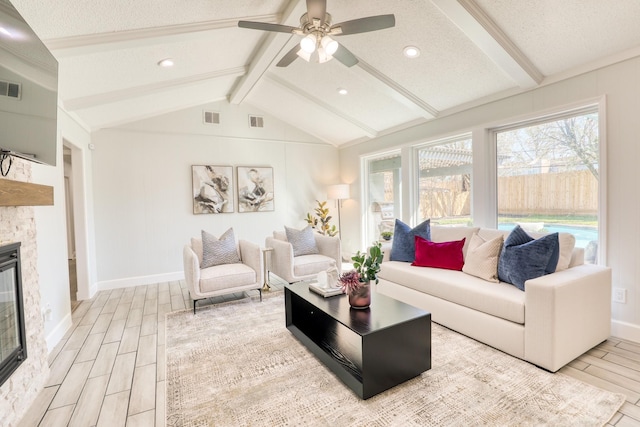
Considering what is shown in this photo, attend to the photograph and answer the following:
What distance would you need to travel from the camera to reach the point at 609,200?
2648 millimetres

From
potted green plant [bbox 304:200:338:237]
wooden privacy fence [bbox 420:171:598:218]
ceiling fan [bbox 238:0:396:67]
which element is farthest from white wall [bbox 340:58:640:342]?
potted green plant [bbox 304:200:338:237]

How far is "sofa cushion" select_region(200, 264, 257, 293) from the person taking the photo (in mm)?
3395

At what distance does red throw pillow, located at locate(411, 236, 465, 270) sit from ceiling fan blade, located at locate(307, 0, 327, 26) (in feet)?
7.99

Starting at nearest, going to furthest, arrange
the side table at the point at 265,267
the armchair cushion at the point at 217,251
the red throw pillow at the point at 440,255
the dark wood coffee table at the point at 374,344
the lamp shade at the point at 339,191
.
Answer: the dark wood coffee table at the point at 374,344 → the red throw pillow at the point at 440,255 → the armchair cushion at the point at 217,251 → the side table at the point at 265,267 → the lamp shade at the point at 339,191

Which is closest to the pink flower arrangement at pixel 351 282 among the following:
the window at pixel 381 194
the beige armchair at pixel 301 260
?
the beige armchair at pixel 301 260

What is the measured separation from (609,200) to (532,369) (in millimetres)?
1653

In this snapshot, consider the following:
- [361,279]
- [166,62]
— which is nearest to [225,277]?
[361,279]

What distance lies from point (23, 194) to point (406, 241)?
3432mm

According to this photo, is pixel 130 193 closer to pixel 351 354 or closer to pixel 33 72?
pixel 33 72

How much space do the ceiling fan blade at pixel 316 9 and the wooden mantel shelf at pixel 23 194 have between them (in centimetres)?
213

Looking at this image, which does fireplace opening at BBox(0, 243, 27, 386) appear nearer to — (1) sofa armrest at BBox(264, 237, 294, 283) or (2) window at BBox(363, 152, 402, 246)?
(1) sofa armrest at BBox(264, 237, 294, 283)

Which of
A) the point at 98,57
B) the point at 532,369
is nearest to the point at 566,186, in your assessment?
the point at 532,369

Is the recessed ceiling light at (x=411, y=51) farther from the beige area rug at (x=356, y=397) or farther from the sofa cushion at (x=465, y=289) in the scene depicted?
the beige area rug at (x=356, y=397)

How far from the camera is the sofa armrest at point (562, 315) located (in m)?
2.06
